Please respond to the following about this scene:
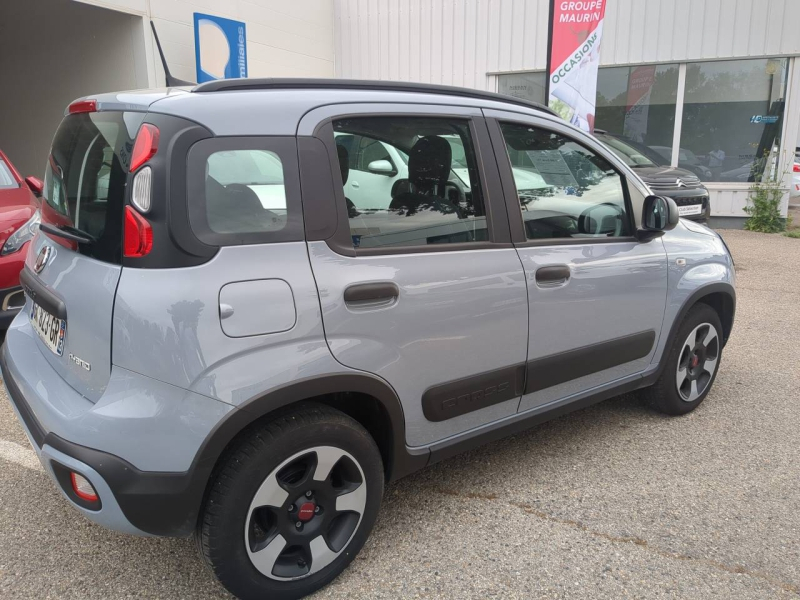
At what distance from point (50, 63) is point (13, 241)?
24.9 feet

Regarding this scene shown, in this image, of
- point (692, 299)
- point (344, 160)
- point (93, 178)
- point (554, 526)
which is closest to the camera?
point (93, 178)

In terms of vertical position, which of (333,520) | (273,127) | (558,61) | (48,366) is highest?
(558,61)

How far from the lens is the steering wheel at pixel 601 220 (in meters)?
3.05

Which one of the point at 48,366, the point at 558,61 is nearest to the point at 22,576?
the point at 48,366

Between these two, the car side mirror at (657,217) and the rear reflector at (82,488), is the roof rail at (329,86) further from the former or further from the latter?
the rear reflector at (82,488)

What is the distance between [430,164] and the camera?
101 inches

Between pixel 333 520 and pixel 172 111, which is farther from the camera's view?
pixel 333 520

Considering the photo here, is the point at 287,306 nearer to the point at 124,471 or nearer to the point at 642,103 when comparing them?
the point at 124,471

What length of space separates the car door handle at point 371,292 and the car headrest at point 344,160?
0.37 m

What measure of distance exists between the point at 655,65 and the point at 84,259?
11178 millimetres

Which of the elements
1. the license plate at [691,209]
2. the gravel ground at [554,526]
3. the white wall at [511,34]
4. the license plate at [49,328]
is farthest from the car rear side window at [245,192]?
the white wall at [511,34]

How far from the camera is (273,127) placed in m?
2.10

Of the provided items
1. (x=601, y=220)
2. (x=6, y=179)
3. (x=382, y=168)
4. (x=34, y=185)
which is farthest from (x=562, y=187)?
(x=6, y=179)

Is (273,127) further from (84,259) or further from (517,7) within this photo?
(517,7)
